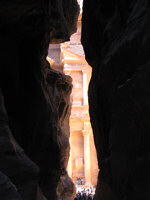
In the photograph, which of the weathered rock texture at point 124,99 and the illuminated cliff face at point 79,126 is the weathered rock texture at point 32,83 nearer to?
the weathered rock texture at point 124,99

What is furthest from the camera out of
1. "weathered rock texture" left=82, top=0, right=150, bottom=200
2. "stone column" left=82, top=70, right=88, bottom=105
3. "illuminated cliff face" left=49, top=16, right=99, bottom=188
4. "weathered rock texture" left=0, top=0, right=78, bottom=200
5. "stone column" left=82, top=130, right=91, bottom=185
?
"stone column" left=82, top=70, right=88, bottom=105

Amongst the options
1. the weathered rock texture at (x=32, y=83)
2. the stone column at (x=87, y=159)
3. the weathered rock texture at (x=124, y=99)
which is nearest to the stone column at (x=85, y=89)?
the stone column at (x=87, y=159)

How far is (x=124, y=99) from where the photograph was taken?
496cm

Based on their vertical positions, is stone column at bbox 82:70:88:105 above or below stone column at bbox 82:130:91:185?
above

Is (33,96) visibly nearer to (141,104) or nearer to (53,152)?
(53,152)

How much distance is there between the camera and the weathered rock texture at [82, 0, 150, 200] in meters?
4.45

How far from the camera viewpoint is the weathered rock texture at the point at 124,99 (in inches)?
175

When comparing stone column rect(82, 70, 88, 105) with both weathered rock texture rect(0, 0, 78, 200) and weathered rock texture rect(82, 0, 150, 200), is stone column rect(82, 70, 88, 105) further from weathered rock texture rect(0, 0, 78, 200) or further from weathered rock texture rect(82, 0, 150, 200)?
weathered rock texture rect(82, 0, 150, 200)

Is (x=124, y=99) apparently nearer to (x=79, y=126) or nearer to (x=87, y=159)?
(x=87, y=159)

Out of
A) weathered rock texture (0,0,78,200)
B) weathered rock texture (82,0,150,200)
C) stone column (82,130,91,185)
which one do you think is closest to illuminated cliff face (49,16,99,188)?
stone column (82,130,91,185)

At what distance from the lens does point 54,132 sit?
9039 mm

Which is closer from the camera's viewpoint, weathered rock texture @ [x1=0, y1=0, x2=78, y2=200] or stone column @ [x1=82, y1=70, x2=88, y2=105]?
weathered rock texture @ [x1=0, y1=0, x2=78, y2=200]

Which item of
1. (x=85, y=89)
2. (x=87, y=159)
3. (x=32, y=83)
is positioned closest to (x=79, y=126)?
(x=87, y=159)

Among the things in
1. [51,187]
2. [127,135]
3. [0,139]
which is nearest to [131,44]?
[127,135]
